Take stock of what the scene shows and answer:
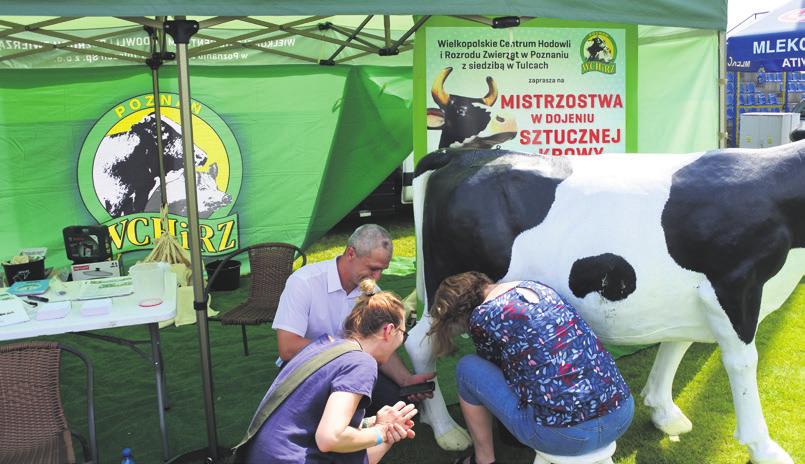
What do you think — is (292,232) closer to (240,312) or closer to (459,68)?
(240,312)

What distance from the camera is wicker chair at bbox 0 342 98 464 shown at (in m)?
2.70

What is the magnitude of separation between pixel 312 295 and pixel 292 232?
4486mm

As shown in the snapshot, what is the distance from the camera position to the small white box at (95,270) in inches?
181

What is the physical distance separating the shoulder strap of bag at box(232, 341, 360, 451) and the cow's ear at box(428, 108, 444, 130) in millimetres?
1988

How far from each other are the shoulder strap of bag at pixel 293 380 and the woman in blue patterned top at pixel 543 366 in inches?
25.0

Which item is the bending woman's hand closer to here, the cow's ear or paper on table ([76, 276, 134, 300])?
paper on table ([76, 276, 134, 300])

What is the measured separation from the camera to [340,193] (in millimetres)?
7852

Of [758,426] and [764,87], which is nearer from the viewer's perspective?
[758,426]

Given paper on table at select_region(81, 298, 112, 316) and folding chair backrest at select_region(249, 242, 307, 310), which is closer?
paper on table at select_region(81, 298, 112, 316)

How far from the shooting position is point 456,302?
2906mm

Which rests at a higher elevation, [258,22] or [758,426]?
[258,22]

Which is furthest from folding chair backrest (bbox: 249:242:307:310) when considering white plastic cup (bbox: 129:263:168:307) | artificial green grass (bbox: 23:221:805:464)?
white plastic cup (bbox: 129:263:168:307)

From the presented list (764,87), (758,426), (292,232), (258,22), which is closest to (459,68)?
(258,22)

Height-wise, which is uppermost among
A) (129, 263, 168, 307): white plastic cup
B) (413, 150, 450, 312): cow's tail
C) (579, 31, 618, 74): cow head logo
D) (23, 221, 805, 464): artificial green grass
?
(579, 31, 618, 74): cow head logo
